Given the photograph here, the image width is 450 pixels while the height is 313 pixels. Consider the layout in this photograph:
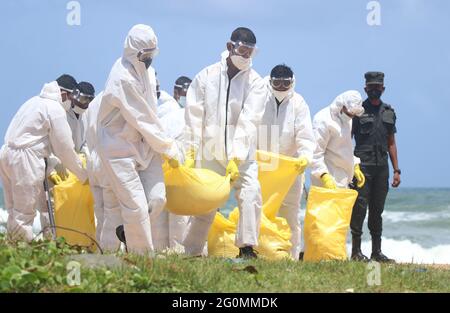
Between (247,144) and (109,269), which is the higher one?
(247,144)

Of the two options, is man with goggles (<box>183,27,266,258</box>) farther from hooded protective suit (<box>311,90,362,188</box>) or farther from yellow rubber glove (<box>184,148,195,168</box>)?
hooded protective suit (<box>311,90,362,188</box>)

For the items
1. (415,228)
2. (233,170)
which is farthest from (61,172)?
(415,228)

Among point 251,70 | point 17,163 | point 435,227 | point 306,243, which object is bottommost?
point 435,227

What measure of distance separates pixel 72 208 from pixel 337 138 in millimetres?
3138

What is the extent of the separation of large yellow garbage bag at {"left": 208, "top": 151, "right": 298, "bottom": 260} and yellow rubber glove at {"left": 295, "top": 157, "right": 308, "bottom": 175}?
0.04m

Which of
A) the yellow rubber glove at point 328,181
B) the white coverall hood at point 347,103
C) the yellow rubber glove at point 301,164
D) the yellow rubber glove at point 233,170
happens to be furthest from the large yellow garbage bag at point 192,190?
the white coverall hood at point 347,103

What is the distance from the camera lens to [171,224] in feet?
41.7

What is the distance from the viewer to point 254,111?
35.8ft

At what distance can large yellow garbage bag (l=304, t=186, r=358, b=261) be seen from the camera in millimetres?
11852

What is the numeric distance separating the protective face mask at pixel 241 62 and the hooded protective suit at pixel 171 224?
4.17 feet

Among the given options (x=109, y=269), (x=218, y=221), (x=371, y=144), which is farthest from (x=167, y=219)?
(x=109, y=269)

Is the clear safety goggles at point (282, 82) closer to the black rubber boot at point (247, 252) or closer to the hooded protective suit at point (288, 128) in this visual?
the hooded protective suit at point (288, 128)
